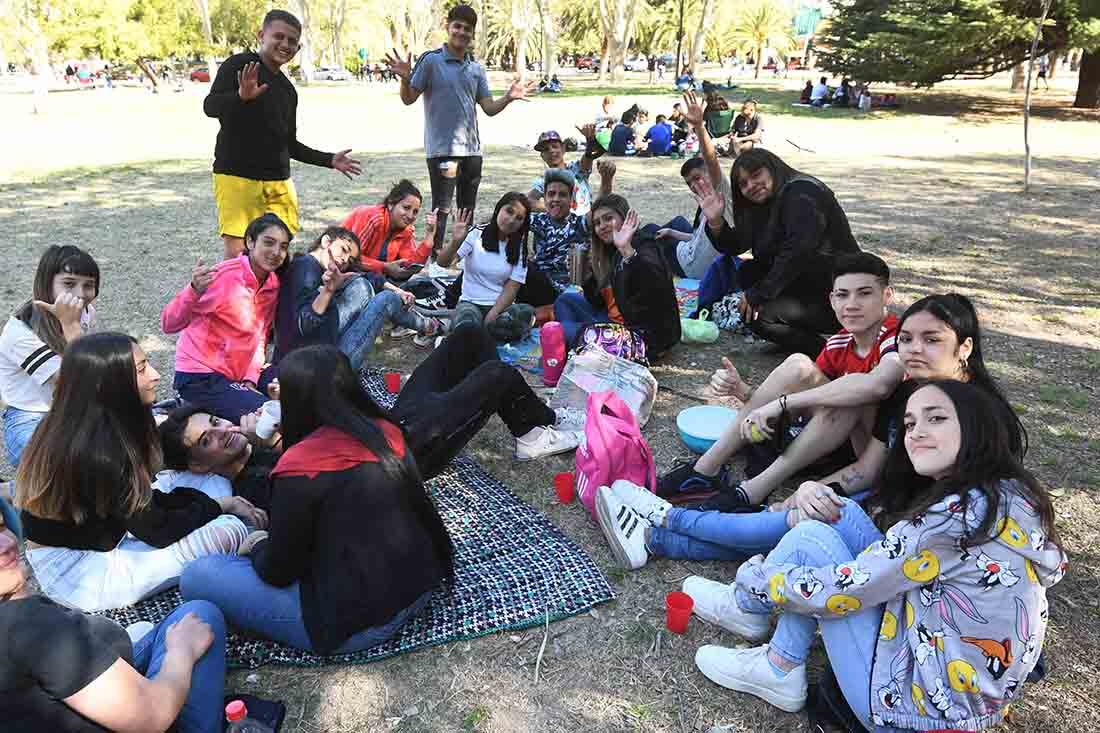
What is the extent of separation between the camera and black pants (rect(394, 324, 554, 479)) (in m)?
3.55

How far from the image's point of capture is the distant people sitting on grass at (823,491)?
9.18ft

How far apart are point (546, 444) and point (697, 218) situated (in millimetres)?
3587

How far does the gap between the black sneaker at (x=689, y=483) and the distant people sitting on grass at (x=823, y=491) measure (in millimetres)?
301

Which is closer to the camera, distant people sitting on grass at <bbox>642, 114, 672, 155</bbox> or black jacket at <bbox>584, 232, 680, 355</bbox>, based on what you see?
black jacket at <bbox>584, 232, 680, 355</bbox>

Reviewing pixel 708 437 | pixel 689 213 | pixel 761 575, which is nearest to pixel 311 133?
pixel 689 213

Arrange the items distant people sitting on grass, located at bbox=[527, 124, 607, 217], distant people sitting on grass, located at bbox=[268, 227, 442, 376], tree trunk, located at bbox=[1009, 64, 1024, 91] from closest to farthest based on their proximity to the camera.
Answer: distant people sitting on grass, located at bbox=[268, 227, 442, 376]
distant people sitting on grass, located at bbox=[527, 124, 607, 217]
tree trunk, located at bbox=[1009, 64, 1024, 91]

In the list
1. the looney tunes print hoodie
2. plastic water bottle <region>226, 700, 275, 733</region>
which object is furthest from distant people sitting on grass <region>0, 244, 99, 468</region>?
the looney tunes print hoodie

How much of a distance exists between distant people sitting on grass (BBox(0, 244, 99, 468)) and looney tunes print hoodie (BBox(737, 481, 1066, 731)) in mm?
3482

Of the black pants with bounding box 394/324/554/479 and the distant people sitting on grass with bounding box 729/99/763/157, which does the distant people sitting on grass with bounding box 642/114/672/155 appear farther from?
Result: the black pants with bounding box 394/324/554/479

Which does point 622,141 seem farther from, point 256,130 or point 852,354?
point 852,354


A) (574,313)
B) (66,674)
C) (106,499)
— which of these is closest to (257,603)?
(106,499)

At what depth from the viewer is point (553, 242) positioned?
6277mm

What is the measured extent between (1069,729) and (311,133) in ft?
66.7

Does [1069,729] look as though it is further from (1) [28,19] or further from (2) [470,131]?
(1) [28,19]
